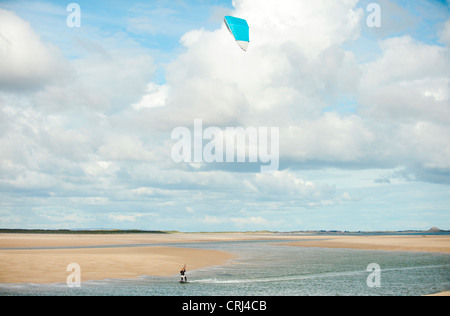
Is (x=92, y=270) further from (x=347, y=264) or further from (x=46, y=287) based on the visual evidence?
(x=347, y=264)

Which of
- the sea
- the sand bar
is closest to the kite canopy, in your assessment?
the sea

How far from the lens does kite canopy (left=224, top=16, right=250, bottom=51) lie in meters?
45.3

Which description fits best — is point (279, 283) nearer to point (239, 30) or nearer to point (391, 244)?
point (239, 30)

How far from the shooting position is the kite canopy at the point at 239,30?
45312mm

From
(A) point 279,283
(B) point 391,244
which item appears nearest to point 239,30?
(A) point 279,283

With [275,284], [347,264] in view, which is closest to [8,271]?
[275,284]

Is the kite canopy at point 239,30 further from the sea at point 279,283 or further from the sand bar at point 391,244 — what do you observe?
the sand bar at point 391,244

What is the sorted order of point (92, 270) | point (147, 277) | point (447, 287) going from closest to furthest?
point (447, 287) → point (147, 277) → point (92, 270)

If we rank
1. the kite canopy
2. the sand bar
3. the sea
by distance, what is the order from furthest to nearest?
the sand bar < the kite canopy < the sea

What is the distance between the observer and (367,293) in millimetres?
27641

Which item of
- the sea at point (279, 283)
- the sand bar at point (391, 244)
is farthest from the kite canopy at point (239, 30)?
the sand bar at point (391, 244)

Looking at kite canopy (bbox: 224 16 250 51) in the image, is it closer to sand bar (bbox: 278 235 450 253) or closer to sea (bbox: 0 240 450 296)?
sea (bbox: 0 240 450 296)

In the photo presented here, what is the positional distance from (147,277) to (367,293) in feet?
55.9

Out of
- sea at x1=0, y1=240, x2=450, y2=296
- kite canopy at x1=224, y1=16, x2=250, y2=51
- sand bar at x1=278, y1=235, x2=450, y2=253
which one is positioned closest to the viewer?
sea at x1=0, y1=240, x2=450, y2=296
